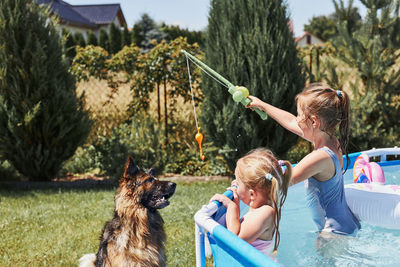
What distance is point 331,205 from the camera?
3184mm

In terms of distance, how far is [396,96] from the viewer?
7770 millimetres

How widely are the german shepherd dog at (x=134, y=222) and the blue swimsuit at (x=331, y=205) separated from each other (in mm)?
1171

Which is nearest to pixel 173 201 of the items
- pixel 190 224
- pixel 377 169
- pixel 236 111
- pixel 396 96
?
pixel 190 224

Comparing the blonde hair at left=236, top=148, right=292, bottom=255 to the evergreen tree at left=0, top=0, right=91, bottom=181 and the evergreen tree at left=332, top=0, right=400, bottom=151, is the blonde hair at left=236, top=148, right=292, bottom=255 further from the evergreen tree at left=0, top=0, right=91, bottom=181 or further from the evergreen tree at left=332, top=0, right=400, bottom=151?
the evergreen tree at left=332, top=0, right=400, bottom=151

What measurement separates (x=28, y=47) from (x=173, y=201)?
145 inches

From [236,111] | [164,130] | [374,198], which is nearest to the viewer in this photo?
[374,198]

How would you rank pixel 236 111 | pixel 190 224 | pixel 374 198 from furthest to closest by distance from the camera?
pixel 236 111 < pixel 190 224 < pixel 374 198

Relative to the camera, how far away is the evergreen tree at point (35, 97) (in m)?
6.68

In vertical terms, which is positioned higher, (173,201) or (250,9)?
(250,9)

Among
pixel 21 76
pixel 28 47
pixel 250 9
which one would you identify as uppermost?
pixel 250 9

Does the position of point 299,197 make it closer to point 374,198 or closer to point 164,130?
point 374,198

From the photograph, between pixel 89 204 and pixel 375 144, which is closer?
pixel 89 204

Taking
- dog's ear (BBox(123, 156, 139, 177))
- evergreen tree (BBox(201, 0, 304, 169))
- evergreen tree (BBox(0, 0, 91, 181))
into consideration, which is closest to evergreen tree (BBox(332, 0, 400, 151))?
evergreen tree (BBox(201, 0, 304, 169))

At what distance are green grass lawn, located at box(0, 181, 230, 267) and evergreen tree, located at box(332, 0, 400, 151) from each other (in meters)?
3.00
